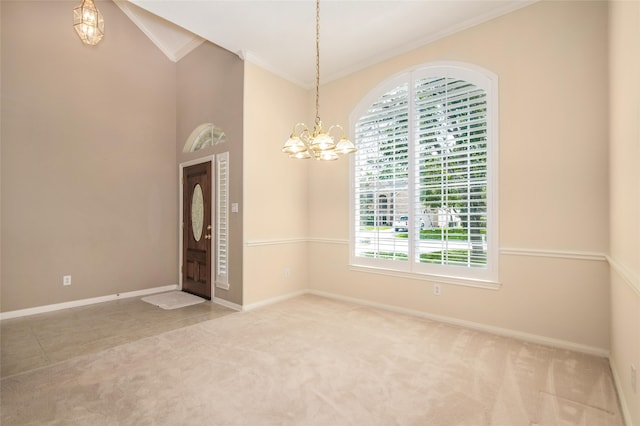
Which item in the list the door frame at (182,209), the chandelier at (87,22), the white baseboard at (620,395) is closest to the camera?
the white baseboard at (620,395)

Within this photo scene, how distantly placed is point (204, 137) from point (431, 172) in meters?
3.77

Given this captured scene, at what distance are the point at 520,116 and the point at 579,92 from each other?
1.56 ft

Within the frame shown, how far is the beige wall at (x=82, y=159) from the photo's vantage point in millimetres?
3912

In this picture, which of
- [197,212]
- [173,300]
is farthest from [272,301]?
[197,212]

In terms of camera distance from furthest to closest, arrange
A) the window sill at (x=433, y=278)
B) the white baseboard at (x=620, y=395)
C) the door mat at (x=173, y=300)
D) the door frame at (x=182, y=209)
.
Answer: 1. the door frame at (x=182, y=209)
2. the door mat at (x=173, y=300)
3. the window sill at (x=433, y=278)
4. the white baseboard at (x=620, y=395)

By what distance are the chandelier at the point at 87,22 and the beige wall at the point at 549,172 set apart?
A: 3672 mm

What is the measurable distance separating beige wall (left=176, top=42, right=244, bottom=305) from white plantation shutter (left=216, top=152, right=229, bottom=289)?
0.30ft

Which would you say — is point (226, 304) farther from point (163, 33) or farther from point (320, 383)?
point (163, 33)

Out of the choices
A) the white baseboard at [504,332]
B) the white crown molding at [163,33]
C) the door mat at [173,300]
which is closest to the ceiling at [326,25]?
the white crown molding at [163,33]

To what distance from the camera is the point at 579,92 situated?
2.75 metres

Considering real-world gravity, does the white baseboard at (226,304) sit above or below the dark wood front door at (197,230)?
below

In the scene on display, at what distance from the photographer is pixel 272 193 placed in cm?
445

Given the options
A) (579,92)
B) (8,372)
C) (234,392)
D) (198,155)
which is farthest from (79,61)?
(579,92)

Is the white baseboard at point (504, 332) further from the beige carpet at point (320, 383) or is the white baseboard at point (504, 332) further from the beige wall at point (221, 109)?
the beige wall at point (221, 109)
